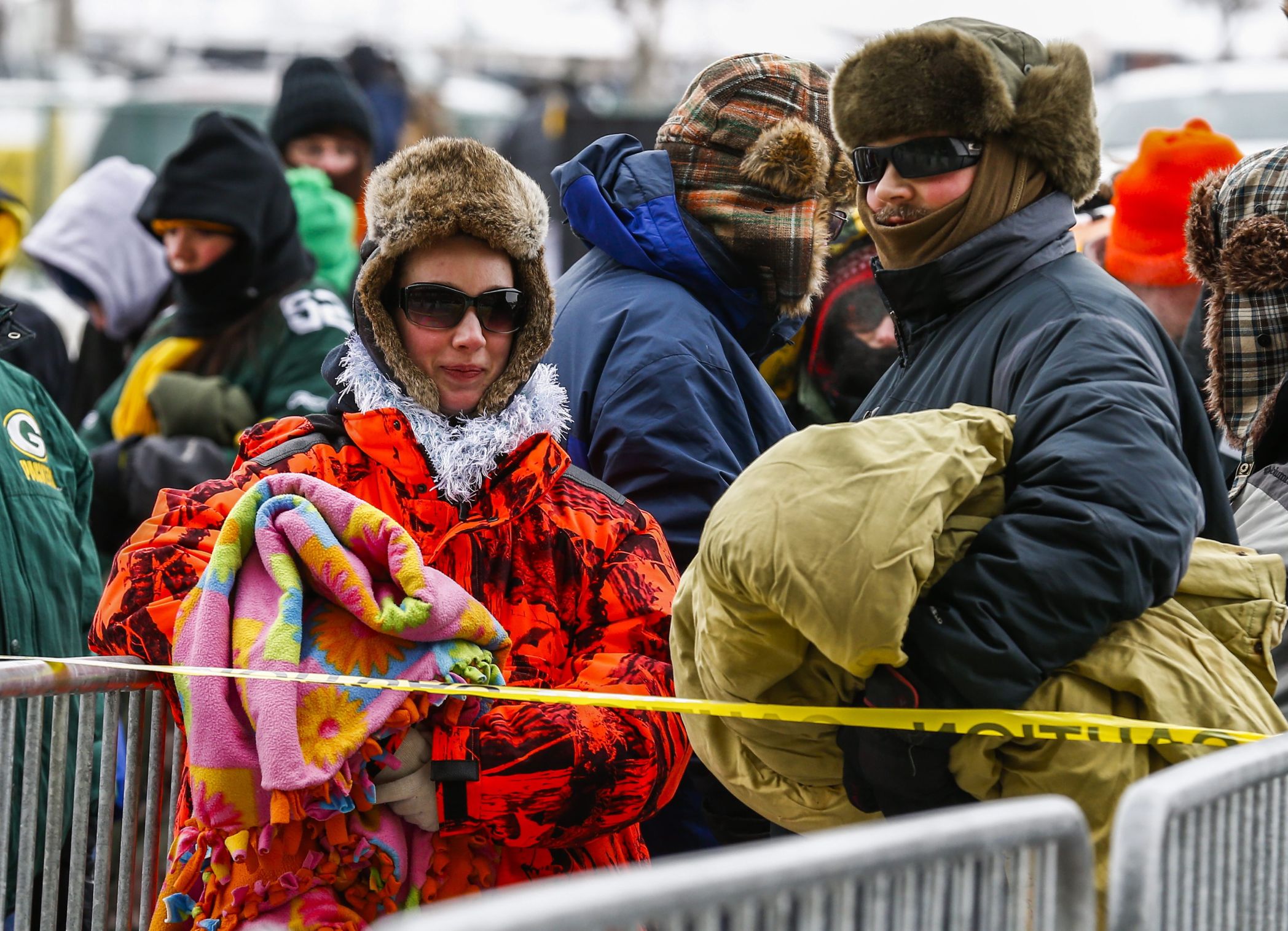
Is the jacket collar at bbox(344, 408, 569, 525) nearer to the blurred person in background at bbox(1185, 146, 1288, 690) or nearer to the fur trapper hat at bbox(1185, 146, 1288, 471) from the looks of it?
the blurred person in background at bbox(1185, 146, 1288, 690)

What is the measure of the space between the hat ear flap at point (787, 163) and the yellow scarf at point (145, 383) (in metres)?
2.23

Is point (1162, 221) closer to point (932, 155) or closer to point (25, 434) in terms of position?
point (932, 155)

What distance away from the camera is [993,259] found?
2.63 metres

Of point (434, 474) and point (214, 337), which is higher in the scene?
point (214, 337)

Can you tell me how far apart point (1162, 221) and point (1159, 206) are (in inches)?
2.1

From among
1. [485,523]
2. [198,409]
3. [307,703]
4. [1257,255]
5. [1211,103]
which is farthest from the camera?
[1211,103]

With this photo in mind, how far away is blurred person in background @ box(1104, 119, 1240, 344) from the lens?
4891mm

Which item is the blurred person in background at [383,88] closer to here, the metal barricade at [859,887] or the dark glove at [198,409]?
the dark glove at [198,409]

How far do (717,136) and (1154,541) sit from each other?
2022 millimetres

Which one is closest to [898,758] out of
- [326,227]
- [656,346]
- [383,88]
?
[656,346]

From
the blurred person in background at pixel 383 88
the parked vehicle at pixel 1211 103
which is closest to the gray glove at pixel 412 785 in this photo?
the blurred person in background at pixel 383 88

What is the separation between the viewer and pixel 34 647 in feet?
11.5

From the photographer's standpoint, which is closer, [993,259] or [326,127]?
[993,259]

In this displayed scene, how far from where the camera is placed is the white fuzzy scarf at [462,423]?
9.16 feet
